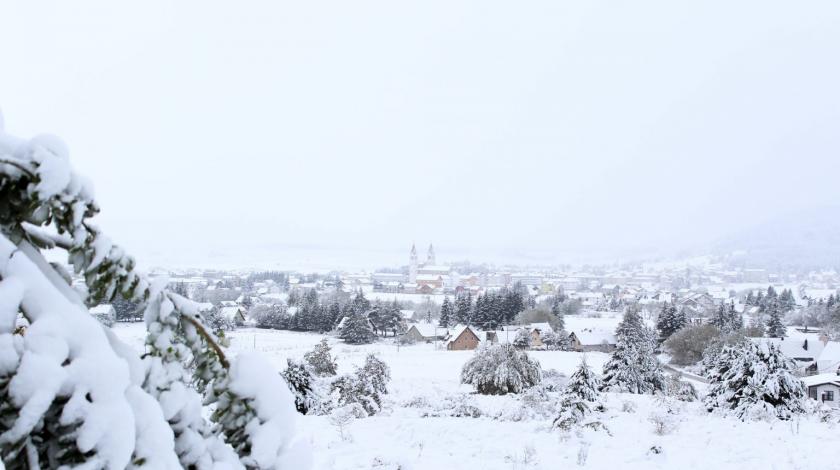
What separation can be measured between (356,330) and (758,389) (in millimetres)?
33665

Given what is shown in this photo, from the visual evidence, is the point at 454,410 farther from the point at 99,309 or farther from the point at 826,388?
the point at 826,388

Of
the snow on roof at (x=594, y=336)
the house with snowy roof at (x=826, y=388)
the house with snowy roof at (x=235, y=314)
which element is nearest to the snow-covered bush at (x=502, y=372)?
the house with snowy roof at (x=826, y=388)

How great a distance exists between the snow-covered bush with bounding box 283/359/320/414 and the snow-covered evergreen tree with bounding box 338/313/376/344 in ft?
97.4

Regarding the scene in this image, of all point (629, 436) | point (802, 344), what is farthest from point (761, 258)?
point (629, 436)

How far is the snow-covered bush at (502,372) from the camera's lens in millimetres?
17891

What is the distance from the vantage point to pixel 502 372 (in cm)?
1797

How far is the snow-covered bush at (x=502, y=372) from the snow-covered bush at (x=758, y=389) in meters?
8.00

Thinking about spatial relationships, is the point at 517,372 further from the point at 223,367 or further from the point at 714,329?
the point at 714,329

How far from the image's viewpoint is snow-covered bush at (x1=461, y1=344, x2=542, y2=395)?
17.9 m

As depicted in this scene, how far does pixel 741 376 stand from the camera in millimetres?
9648

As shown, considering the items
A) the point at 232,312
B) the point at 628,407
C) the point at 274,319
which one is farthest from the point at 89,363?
the point at 232,312

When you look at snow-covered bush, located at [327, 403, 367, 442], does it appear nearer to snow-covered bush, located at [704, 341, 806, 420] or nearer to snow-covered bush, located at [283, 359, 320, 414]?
snow-covered bush, located at [283, 359, 320, 414]

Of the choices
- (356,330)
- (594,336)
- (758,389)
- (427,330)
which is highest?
(758,389)

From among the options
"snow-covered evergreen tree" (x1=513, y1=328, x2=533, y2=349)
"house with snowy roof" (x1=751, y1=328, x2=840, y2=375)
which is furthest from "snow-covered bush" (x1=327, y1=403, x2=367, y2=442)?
"house with snowy roof" (x1=751, y1=328, x2=840, y2=375)
